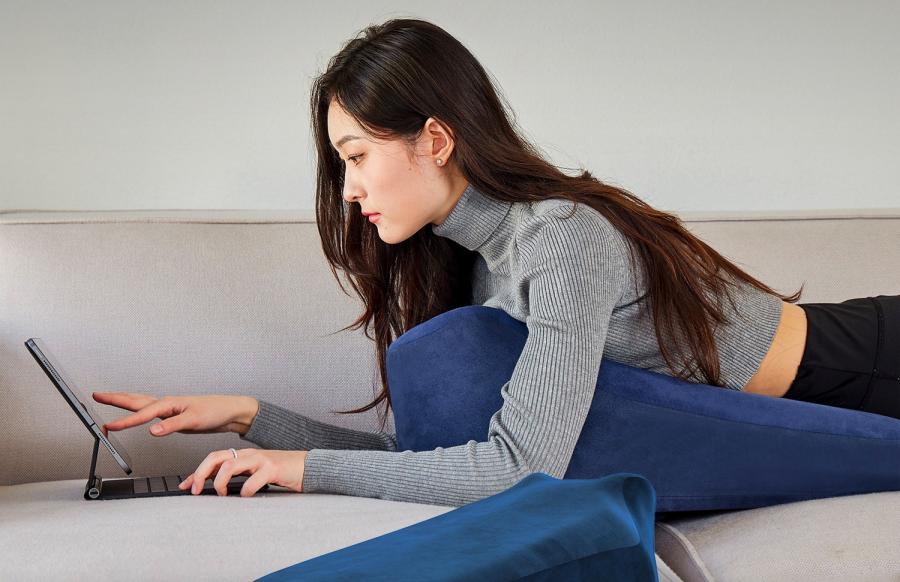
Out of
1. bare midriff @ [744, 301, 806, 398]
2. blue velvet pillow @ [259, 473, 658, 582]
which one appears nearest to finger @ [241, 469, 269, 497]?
blue velvet pillow @ [259, 473, 658, 582]

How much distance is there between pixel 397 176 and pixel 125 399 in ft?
1.62

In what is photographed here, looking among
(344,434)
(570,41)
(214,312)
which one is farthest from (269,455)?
(570,41)

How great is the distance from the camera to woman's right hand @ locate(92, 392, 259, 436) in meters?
1.38

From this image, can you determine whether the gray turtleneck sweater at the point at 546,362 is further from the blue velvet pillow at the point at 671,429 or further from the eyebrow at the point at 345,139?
the eyebrow at the point at 345,139

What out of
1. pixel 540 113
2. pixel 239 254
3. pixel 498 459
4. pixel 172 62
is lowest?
pixel 498 459

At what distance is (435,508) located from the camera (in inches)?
45.1

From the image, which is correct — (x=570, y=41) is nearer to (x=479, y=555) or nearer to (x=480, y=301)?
(x=480, y=301)

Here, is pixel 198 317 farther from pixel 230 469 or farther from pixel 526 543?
pixel 526 543

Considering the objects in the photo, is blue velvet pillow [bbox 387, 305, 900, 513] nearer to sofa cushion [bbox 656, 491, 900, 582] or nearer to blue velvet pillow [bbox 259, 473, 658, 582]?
sofa cushion [bbox 656, 491, 900, 582]

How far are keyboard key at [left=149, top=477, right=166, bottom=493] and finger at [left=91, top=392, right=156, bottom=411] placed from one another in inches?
4.4

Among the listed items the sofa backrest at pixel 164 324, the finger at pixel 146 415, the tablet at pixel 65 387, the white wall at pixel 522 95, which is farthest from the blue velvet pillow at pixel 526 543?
the white wall at pixel 522 95

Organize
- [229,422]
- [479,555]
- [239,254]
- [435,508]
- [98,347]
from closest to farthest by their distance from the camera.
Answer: [479,555] < [435,508] < [229,422] < [98,347] < [239,254]

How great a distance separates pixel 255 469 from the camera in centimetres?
120

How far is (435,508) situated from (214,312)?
648 millimetres
